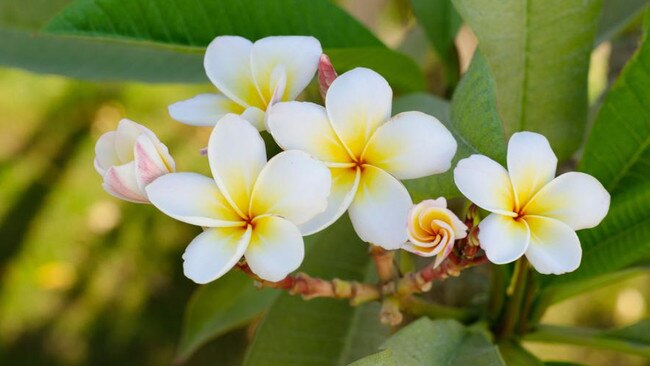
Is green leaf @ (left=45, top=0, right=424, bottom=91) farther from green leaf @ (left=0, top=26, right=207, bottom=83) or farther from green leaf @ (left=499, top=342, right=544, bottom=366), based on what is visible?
green leaf @ (left=499, top=342, right=544, bottom=366)

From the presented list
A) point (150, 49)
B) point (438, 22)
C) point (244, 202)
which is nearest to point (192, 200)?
point (244, 202)

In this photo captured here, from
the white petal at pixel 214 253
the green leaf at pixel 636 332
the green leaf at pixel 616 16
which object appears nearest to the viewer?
the white petal at pixel 214 253

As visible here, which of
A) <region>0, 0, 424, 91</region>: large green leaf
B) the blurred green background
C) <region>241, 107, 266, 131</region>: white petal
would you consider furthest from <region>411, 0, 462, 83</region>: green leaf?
the blurred green background

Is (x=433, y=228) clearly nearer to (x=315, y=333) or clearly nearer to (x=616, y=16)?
(x=315, y=333)

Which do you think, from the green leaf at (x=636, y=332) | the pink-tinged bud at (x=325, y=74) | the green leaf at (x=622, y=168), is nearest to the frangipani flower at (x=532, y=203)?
the pink-tinged bud at (x=325, y=74)

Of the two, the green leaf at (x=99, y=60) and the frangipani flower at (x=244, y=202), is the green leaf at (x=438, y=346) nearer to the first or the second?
the frangipani flower at (x=244, y=202)

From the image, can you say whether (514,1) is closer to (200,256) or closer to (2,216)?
(200,256)
